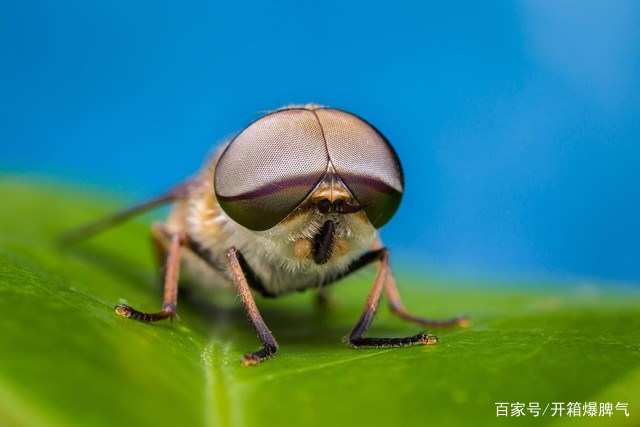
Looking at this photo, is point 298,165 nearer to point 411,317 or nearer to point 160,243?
point 411,317

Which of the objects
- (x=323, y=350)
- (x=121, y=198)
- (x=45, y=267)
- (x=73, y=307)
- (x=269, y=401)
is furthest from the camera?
(x=121, y=198)

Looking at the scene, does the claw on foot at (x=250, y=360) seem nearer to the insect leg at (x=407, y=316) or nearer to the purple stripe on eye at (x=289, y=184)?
the purple stripe on eye at (x=289, y=184)

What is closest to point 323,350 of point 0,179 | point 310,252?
point 310,252

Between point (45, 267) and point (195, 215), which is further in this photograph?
point (195, 215)

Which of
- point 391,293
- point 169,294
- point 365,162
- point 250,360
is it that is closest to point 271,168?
point 365,162

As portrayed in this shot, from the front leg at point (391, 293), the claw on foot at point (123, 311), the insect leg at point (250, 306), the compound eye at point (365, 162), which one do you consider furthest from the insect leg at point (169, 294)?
the compound eye at point (365, 162)

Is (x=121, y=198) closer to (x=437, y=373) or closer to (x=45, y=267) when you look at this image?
(x=45, y=267)

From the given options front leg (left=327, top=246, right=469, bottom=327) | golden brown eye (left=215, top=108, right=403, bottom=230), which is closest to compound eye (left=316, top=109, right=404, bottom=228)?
golden brown eye (left=215, top=108, right=403, bottom=230)
